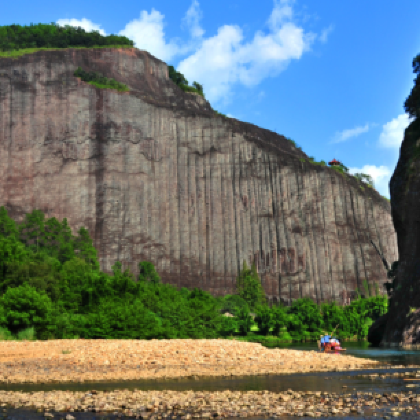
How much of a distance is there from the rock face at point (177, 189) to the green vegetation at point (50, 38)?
1083 cm

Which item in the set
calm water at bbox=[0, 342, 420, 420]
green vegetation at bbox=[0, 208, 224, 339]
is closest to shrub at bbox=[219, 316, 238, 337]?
green vegetation at bbox=[0, 208, 224, 339]

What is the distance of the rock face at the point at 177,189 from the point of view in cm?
8269

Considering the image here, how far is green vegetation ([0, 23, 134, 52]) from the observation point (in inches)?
3878

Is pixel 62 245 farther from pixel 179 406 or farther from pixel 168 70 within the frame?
pixel 179 406

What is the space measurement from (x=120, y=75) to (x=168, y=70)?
12616mm

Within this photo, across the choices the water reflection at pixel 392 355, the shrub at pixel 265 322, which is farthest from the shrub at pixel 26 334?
the shrub at pixel 265 322

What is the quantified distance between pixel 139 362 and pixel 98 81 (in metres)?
74.2

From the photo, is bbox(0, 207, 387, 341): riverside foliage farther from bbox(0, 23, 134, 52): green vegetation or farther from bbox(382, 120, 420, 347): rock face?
bbox(0, 23, 134, 52): green vegetation

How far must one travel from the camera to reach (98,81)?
289 ft

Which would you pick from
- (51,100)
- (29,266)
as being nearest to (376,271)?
(51,100)

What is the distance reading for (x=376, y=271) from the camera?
8825 cm

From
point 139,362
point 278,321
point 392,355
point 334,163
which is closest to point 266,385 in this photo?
point 139,362

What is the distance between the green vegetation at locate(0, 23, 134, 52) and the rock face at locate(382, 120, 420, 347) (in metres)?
64.3

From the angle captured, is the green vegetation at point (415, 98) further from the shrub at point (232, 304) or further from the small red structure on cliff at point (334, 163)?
the small red structure on cliff at point (334, 163)
